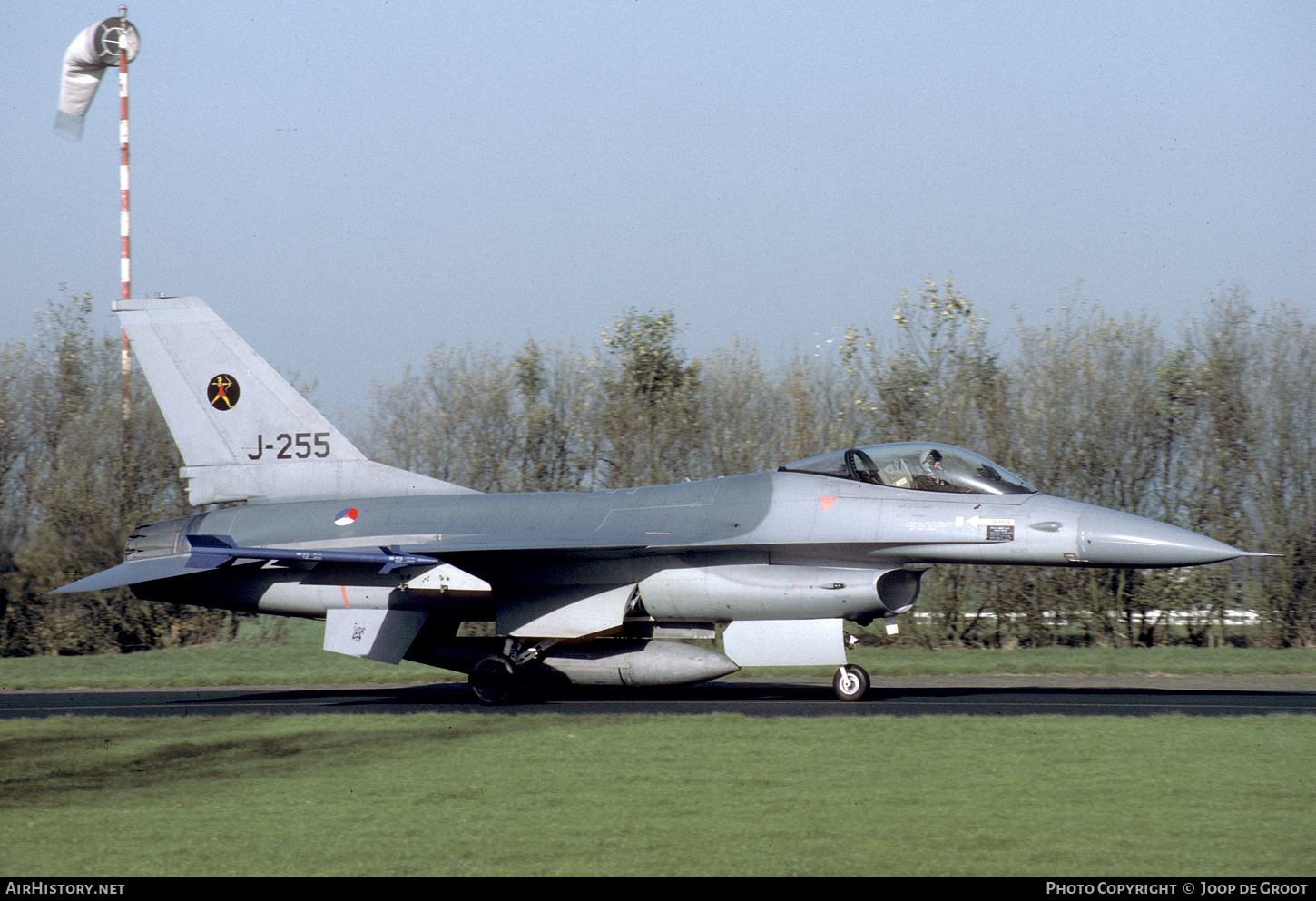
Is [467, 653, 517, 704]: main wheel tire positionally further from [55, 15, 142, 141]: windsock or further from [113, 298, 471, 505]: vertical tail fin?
[55, 15, 142, 141]: windsock

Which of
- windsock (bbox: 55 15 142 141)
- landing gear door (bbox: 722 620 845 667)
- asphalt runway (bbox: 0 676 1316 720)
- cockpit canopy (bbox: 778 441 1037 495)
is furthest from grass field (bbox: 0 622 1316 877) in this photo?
windsock (bbox: 55 15 142 141)

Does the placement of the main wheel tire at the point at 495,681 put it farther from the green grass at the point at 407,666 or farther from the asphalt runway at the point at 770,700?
the green grass at the point at 407,666

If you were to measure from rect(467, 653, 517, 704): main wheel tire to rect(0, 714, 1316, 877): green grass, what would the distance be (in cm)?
211

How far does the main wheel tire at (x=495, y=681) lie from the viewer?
1411cm

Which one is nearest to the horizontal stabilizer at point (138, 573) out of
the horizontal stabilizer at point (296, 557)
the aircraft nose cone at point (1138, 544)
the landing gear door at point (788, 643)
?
the horizontal stabilizer at point (296, 557)

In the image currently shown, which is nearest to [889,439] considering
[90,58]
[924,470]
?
[924,470]

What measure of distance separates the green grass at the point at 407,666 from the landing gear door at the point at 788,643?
3871mm

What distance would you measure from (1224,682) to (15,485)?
24224 mm

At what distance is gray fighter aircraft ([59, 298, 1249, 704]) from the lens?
1318cm

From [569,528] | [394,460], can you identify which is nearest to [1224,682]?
[569,528]

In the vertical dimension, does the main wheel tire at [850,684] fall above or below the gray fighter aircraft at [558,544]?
below

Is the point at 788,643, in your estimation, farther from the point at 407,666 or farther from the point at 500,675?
the point at 407,666

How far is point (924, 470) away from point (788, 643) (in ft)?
8.22

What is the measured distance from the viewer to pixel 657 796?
26.7ft
